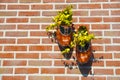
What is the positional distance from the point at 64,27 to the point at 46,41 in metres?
0.23

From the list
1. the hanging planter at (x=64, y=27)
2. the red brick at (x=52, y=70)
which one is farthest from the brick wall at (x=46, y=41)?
the hanging planter at (x=64, y=27)

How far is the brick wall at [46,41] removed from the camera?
2.65 metres

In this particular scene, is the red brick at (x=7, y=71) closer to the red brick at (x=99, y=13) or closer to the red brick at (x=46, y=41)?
the red brick at (x=46, y=41)

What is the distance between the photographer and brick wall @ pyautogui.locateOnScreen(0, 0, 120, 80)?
2648 millimetres

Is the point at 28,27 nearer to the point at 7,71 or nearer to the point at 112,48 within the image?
the point at 7,71

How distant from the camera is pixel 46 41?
2.74 m

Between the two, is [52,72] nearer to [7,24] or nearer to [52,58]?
[52,58]

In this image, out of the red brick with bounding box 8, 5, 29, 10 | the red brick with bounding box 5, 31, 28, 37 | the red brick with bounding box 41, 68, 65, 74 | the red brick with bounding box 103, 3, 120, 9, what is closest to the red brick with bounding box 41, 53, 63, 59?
the red brick with bounding box 41, 68, 65, 74

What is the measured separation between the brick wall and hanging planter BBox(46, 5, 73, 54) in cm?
10

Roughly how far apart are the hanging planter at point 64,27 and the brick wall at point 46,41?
0.34 ft

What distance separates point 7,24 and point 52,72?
2.07 feet

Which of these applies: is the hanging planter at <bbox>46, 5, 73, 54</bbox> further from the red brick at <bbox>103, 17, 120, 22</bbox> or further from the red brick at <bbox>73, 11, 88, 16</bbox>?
the red brick at <bbox>103, 17, 120, 22</bbox>

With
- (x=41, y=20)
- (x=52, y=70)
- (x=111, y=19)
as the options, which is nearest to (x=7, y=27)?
(x=41, y=20)

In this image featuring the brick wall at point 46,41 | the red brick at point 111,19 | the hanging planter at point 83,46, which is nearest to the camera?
the hanging planter at point 83,46
